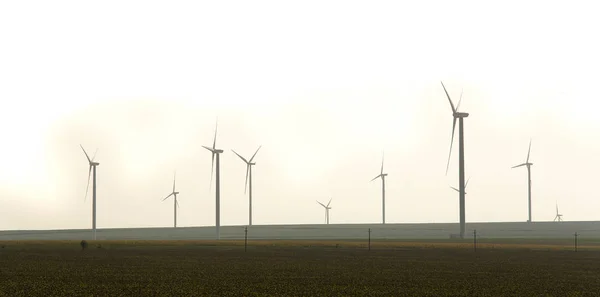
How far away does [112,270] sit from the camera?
6556cm

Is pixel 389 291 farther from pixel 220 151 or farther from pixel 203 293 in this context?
pixel 220 151

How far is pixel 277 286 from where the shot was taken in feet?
169

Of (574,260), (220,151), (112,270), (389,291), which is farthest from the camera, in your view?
(220,151)

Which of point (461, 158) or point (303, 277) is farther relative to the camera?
point (461, 158)

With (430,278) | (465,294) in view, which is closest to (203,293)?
(465,294)

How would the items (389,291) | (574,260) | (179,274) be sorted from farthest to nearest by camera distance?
1. (574,260)
2. (179,274)
3. (389,291)

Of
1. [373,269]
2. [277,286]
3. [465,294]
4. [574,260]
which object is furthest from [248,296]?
[574,260]

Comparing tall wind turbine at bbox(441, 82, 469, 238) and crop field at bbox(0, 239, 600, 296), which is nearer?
crop field at bbox(0, 239, 600, 296)

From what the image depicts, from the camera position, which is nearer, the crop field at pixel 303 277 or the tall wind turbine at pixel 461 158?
the crop field at pixel 303 277

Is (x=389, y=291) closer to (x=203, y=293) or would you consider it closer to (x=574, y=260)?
(x=203, y=293)

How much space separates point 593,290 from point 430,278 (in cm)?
1101

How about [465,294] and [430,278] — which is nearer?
[465,294]

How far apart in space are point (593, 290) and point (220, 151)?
126005mm

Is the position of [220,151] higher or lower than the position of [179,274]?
higher
